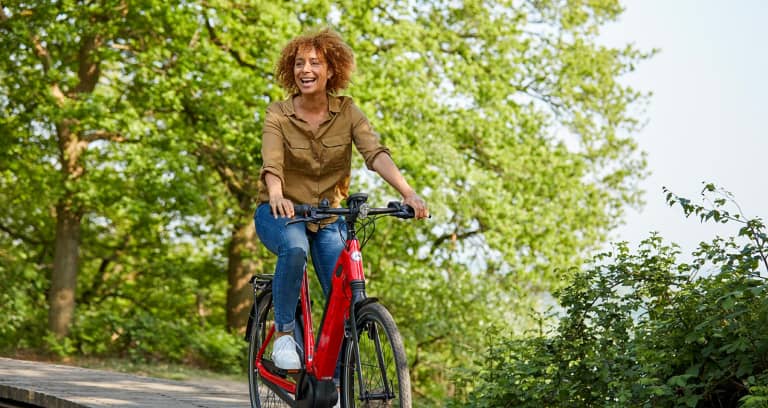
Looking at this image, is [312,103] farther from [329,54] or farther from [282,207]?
[282,207]

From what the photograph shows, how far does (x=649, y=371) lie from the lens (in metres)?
4.69

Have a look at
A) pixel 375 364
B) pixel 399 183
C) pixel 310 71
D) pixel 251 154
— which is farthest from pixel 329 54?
pixel 251 154

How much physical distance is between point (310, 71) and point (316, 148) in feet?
1.16

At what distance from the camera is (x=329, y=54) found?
4.67m

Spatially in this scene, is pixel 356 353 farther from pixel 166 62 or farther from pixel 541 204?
pixel 541 204

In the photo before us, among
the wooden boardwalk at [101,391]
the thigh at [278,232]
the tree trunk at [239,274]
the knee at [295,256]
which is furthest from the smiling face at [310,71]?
the tree trunk at [239,274]

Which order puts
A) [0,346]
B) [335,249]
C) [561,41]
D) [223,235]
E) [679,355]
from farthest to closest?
[561,41], [223,235], [0,346], [679,355], [335,249]

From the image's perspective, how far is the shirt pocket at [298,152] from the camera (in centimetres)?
455

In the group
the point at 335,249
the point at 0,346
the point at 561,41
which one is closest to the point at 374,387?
→ the point at 335,249

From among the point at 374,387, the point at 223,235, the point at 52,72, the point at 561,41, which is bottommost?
the point at 374,387

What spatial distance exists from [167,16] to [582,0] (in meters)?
10.1

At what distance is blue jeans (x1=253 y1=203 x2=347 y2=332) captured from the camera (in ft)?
14.6

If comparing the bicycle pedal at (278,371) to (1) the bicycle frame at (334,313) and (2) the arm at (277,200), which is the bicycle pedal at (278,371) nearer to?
(1) the bicycle frame at (334,313)

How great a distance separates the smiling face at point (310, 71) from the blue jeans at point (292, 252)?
588mm
